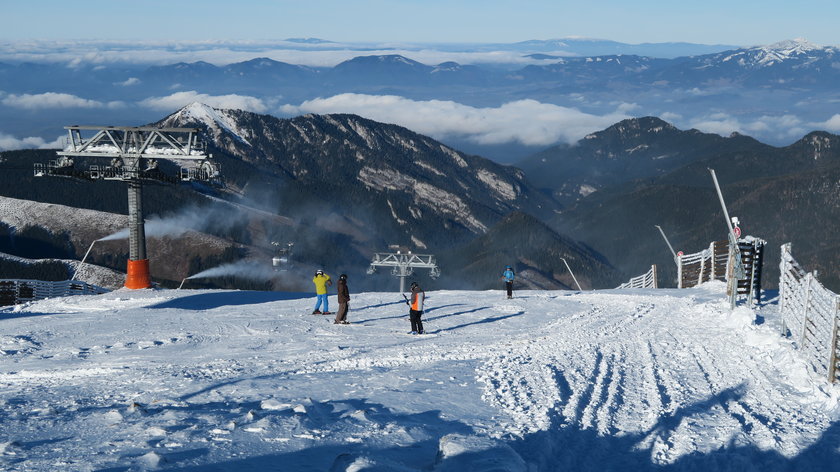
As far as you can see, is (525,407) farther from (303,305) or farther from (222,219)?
(222,219)

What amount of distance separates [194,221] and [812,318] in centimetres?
17804

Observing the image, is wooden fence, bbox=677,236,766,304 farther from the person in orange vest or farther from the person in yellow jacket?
the person in yellow jacket

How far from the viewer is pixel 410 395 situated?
45.1 ft

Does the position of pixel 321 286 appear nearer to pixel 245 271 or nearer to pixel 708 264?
pixel 708 264

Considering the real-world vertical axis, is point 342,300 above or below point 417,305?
below

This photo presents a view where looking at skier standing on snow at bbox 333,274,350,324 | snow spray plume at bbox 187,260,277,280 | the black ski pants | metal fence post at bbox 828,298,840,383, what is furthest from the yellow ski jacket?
snow spray plume at bbox 187,260,277,280

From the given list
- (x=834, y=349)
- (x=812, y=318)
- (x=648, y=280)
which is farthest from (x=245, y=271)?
(x=834, y=349)

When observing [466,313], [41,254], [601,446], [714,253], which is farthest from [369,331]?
[41,254]

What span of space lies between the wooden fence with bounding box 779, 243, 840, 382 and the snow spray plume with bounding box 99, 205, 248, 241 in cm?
16243

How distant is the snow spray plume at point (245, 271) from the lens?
151 metres

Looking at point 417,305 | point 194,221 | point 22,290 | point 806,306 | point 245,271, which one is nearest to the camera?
point 806,306

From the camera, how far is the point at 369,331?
22.0 meters

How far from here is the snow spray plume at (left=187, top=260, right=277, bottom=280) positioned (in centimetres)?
15138

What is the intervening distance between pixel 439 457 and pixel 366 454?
987 millimetres
